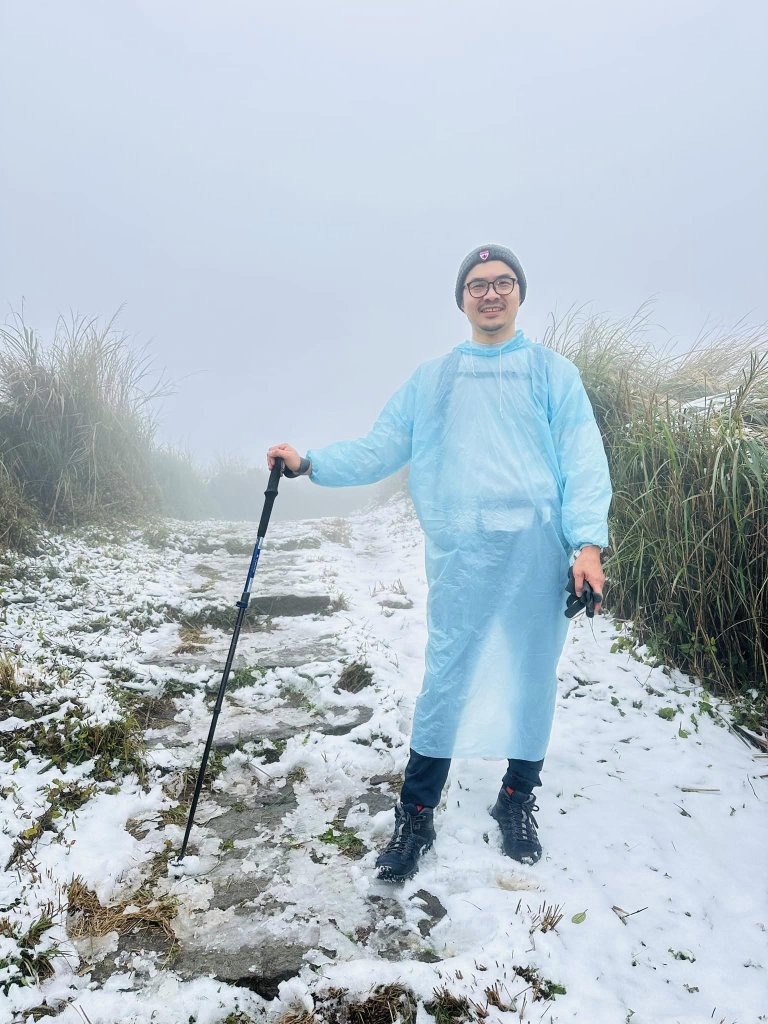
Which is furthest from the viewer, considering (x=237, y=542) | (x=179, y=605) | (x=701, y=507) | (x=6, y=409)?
(x=237, y=542)

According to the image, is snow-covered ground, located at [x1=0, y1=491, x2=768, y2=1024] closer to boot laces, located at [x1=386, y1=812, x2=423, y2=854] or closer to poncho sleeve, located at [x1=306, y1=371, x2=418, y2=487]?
boot laces, located at [x1=386, y1=812, x2=423, y2=854]

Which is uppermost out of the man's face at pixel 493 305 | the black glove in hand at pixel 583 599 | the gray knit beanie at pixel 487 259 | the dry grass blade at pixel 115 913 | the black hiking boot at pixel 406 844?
the gray knit beanie at pixel 487 259

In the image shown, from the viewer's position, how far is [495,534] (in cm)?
269

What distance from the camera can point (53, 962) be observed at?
2113 mm

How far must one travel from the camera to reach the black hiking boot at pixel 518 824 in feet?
9.01

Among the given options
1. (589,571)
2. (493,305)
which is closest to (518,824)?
(589,571)

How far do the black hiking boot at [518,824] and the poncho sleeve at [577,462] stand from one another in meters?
1.42

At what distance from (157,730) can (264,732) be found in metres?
0.69

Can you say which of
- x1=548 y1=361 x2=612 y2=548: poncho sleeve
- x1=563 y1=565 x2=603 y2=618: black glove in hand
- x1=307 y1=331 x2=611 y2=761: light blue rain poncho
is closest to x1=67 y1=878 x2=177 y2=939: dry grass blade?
x1=307 y1=331 x2=611 y2=761: light blue rain poncho

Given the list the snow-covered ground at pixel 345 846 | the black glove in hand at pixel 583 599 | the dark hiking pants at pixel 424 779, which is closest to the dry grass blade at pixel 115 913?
the snow-covered ground at pixel 345 846

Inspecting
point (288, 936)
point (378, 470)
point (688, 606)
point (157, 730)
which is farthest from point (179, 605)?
point (688, 606)

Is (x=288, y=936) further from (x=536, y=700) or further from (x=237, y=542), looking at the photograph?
(x=237, y=542)

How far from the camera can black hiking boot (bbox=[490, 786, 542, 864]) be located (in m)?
2.75

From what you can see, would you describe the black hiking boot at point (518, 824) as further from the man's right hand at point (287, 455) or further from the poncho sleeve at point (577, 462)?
the man's right hand at point (287, 455)
